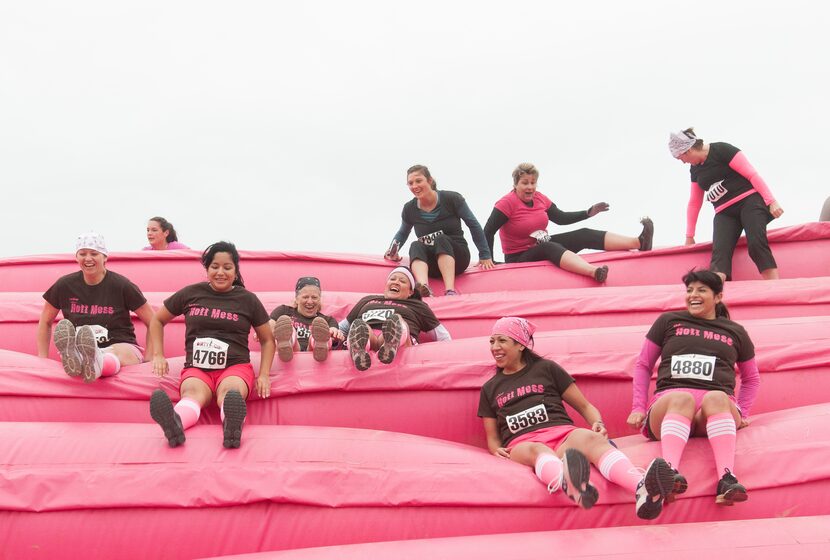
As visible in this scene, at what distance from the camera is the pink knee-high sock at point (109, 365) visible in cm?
343

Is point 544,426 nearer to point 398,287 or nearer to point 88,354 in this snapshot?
point 398,287

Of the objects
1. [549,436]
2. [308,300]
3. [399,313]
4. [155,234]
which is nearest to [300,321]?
[308,300]

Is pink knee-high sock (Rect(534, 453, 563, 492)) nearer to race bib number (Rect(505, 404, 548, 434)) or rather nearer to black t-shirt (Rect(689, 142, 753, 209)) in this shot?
race bib number (Rect(505, 404, 548, 434))

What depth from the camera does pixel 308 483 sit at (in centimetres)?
291

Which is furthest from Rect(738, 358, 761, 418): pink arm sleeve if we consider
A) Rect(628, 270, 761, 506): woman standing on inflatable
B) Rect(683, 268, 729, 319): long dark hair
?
Rect(683, 268, 729, 319): long dark hair

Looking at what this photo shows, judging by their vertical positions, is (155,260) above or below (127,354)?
above

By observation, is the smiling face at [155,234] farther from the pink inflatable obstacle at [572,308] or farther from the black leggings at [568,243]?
the black leggings at [568,243]

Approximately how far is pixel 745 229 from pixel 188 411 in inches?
139

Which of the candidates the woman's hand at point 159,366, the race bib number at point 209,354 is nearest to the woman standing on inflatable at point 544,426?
the race bib number at point 209,354

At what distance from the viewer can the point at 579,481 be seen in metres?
2.68

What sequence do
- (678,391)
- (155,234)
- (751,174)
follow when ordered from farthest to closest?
(155,234)
(751,174)
(678,391)

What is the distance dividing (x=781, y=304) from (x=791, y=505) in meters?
1.76

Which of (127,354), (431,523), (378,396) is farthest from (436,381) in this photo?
(127,354)

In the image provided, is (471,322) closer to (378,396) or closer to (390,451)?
(378,396)
